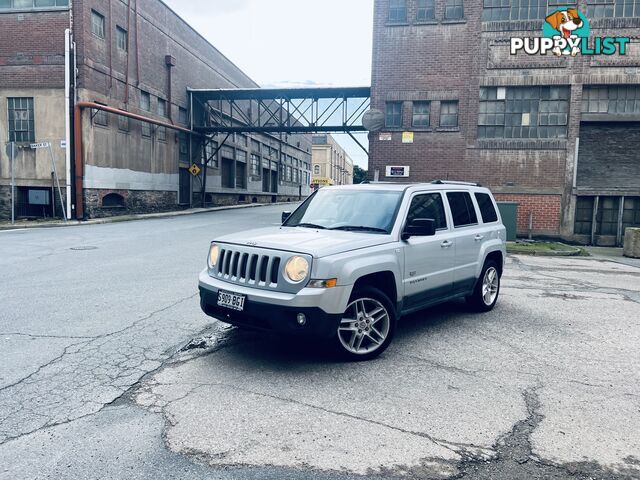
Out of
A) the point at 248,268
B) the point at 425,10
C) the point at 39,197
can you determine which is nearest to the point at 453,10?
the point at 425,10

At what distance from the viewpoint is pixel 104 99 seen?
25203 mm

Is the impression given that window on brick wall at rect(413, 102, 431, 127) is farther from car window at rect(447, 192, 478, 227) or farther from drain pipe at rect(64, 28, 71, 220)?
drain pipe at rect(64, 28, 71, 220)

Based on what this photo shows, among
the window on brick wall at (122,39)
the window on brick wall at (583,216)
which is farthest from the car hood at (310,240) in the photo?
the window on brick wall at (122,39)

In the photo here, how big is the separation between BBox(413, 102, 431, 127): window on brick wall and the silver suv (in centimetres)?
1518

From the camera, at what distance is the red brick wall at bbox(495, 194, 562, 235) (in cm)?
2000

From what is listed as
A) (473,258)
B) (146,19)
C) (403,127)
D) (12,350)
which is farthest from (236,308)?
(146,19)

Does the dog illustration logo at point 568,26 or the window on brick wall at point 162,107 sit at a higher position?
the dog illustration logo at point 568,26

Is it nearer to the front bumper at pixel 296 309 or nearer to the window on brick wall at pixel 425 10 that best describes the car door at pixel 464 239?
the front bumper at pixel 296 309

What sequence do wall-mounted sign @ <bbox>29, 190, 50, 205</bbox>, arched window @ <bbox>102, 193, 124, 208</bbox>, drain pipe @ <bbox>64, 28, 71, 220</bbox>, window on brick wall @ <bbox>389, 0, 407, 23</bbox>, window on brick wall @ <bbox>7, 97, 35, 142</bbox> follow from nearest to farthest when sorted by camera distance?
window on brick wall @ <bbox>389, 0, 407, 23</bbox>
drain pipe @ <bbox>64, 28, 71, 220</bbox>
wall-mounted sign @ <bbox>29, 190, 50, 205</bbox>
window on brick wall @ <bbox>7, 97, 35, 142</bbox>
arched window @ <bbox>102, 193, 124, 208</bbox>

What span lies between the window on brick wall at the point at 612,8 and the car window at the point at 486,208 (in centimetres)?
1623

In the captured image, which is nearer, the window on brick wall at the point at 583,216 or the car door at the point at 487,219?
the car door at the point at 487,219

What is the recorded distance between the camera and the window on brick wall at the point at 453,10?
66.5 ft

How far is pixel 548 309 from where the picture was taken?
7.46 meters

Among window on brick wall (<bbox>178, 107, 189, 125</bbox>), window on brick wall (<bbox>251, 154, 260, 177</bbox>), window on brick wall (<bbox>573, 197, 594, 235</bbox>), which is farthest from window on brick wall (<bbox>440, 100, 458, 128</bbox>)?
window on brick wall (<bbox>251, 154, 260, 177</bbox>)
